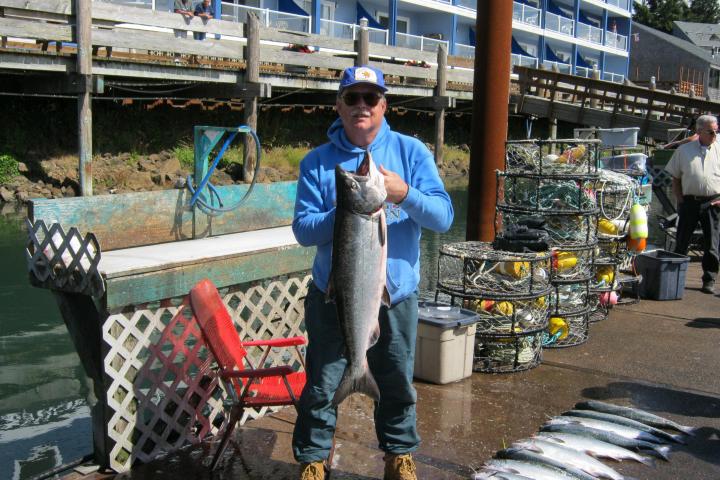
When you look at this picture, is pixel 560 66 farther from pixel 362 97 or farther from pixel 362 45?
pixel 362 97

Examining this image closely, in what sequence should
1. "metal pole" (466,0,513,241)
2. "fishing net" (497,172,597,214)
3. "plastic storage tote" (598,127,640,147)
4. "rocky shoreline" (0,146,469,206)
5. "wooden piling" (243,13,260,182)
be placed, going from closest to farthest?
"fishing net" (497,172,597,214) < "metal pole" (466,0,513,241) < "plastic storage tote" (598,127,640,147) < "wooden piling" (243,13,260,182) < "rocky shoreline" (0,146,469,206)

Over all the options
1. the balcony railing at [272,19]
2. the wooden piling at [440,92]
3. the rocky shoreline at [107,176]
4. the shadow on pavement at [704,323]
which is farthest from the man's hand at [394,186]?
the balcony railing at [272,19]

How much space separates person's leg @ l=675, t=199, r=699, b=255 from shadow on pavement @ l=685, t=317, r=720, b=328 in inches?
64.9

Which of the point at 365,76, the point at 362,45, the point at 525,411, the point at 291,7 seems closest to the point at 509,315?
the point at 525,411

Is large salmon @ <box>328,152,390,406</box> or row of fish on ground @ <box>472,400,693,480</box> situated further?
row of fish on ground @ <box>472,400,693,480</box>

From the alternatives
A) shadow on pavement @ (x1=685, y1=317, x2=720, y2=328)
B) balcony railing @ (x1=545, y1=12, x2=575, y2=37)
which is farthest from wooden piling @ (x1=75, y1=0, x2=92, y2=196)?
balcony railing @ (x1=545, y1=12, x2=575, y2=37)

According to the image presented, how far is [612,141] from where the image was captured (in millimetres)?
13555

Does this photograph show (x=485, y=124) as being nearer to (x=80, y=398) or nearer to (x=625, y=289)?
(x=625, y=289)

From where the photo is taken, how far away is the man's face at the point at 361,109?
138 inches

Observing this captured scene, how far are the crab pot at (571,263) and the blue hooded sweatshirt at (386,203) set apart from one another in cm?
322

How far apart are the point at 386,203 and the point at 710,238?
6.44 m

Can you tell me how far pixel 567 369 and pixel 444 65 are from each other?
1857 centimetres

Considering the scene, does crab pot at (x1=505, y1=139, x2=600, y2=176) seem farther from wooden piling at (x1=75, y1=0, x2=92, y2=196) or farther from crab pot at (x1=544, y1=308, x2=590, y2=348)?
wooden piling at (x1=75, y1=0, x2=92, y2=196)

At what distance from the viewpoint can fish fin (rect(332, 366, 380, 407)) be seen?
345cm
